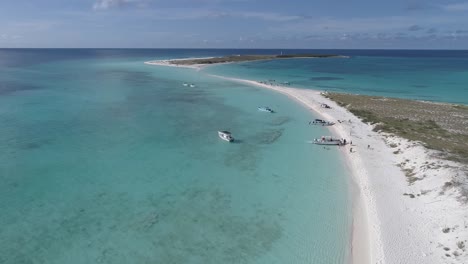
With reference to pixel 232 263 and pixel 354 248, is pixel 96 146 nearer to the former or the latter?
pixel 232 263

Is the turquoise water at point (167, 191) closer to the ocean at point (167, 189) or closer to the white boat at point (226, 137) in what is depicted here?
the ocean at point (167, 189)

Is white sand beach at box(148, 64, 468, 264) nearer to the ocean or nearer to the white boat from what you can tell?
the ocean

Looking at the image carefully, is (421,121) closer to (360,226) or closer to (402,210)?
(402,210)

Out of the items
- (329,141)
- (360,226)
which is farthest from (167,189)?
(329,141)

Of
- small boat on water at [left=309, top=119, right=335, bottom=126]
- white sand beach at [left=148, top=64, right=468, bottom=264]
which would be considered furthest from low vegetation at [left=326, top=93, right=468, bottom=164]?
small boat on water at [left=309, top=119, right=335, bottom=126]

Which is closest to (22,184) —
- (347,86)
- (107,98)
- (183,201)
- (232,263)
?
(183,201)
